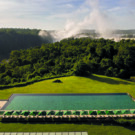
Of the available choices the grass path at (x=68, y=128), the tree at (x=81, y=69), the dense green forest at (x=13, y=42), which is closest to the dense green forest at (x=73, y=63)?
the tree at (x=81, y=69)

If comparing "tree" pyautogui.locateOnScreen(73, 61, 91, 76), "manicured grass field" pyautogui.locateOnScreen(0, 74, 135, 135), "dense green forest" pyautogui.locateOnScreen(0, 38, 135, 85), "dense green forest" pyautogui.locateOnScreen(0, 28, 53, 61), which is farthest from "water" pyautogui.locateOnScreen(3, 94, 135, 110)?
"dense green forest" pyautogui.locateOnScreen(0, 28, 53, 61)

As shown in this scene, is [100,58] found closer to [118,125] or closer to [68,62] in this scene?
[68,62]

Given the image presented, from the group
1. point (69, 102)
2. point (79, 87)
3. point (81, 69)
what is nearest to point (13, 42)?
point (81, 69)

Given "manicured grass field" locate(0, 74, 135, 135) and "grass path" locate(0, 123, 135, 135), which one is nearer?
"grass path" locate(0, 123, 135, 135)

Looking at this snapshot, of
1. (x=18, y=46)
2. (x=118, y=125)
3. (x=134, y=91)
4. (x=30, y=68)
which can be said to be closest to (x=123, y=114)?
(x=118, y=125)

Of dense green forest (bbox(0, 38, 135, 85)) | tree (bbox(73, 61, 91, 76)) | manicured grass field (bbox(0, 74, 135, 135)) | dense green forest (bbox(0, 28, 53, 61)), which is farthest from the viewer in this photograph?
dense green forest (bbox(0, 28, 53, 61))

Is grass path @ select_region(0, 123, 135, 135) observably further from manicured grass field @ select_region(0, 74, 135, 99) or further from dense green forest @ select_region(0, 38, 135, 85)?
dense green forest @ select_region(0, 38, 135, 85)
